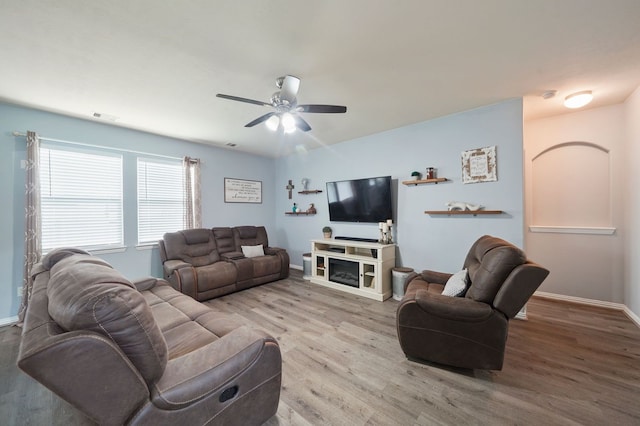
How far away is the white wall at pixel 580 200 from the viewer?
10.1 feet

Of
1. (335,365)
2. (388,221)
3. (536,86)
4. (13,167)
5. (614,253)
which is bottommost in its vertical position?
(335,365)

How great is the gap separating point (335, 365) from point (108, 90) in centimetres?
352

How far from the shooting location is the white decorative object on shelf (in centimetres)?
308

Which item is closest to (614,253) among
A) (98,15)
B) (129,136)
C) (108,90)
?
(98,15)

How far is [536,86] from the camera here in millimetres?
2541

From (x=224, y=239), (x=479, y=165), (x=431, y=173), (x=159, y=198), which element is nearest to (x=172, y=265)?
(x=224, y=239)

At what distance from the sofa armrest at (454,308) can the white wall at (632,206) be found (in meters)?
2.44

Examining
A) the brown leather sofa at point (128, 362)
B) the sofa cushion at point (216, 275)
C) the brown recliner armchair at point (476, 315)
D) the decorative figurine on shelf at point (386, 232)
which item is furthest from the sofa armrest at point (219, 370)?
the decorative figurine on shelf at point (386, 232)

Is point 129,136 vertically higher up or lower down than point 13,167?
higher up

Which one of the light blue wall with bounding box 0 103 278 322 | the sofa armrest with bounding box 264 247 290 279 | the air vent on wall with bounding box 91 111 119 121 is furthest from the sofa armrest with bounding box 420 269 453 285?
the air vent on wall with bounding box 91 111 119 121

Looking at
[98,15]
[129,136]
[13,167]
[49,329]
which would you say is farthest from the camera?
[129,136]

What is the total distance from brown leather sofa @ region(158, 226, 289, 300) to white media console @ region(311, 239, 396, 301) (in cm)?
71

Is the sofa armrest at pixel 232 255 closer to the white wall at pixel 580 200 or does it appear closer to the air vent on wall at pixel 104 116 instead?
the air vent on wall at pixel 104 116

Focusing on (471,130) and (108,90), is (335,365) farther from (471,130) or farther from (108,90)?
(108,90)
